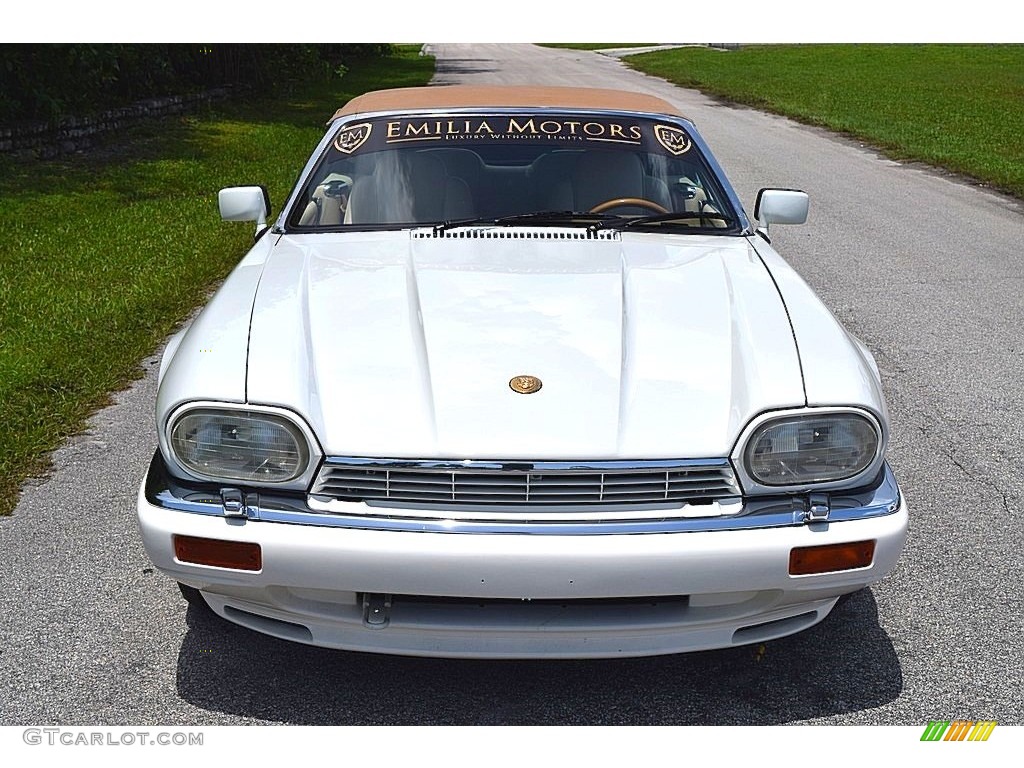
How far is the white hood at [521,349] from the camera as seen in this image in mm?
2604

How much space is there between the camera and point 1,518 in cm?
386

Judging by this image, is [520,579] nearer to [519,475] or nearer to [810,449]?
[519,475]

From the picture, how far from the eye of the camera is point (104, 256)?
7.76 metres

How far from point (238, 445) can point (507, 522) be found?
67 cm

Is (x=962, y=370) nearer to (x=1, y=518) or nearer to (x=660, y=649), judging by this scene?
(x=660, y=649)

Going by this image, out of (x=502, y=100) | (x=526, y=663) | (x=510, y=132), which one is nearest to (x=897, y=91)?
(x=502, y=100)

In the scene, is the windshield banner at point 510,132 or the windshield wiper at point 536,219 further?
the windshield banner at point 510,132

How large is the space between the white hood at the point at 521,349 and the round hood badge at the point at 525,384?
19 millimetres

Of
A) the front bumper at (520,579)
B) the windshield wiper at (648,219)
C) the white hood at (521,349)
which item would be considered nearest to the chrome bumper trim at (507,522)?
the front bumper at (520,579)

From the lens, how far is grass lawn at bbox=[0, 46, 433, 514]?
502cm

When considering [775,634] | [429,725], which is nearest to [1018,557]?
[775,634]
